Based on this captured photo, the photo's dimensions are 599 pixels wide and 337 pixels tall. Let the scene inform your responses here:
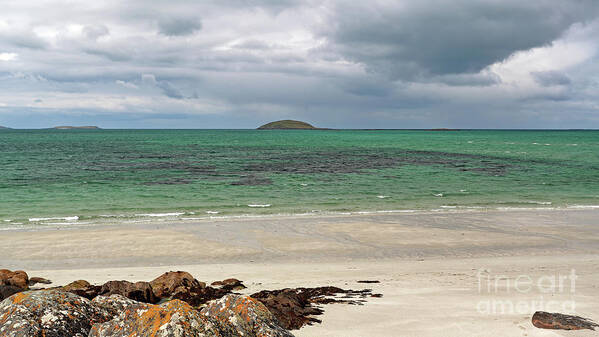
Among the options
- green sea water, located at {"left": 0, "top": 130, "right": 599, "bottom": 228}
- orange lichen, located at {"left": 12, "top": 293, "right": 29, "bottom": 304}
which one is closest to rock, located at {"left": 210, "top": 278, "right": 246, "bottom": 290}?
orange lichen, located at {"left": 12, "top": 293, "right": 29, "bottom": 304}

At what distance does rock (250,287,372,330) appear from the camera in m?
6.80

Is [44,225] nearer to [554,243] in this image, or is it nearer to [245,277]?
[245,277]

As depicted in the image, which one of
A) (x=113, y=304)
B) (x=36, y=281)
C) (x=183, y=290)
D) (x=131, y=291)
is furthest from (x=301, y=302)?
(x=36, y=281)

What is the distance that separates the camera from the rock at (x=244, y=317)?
4.60 meters

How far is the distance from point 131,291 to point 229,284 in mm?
2530

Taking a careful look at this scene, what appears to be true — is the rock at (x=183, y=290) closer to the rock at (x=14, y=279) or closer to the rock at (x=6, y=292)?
the rock at (x=6, y=292)

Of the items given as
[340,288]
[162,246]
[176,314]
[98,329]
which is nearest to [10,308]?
[98,329]

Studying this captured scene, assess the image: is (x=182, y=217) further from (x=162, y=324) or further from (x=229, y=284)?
(x=162, y=324)

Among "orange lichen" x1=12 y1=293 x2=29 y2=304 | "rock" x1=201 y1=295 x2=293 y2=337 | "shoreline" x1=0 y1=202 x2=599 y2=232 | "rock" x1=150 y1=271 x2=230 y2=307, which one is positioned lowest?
"shoreline" x1=0 y1=202 x2=599 y2=232

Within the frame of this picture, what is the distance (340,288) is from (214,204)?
54.5 feet

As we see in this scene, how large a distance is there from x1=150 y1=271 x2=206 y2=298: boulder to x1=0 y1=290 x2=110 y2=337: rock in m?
4.00

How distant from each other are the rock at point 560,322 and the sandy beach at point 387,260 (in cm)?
17

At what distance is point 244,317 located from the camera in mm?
4734

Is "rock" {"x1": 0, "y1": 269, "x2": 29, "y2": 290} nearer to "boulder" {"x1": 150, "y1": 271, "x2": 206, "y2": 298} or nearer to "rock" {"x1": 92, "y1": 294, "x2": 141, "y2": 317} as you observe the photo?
"boulder" {"x1": 150, "y1": 271, "x2": 206, "y2": 298}
